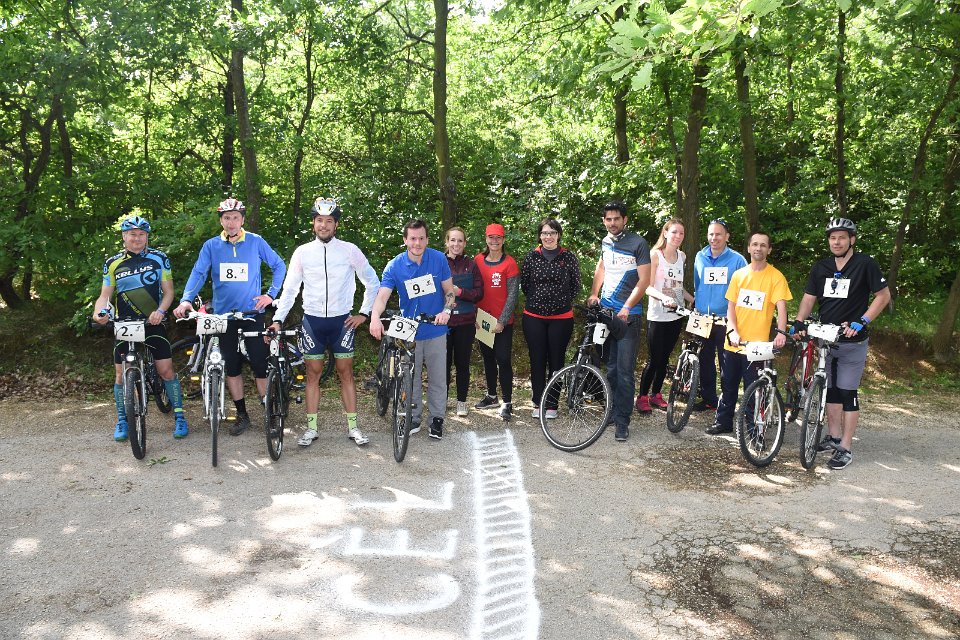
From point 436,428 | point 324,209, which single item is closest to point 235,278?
point 324,209

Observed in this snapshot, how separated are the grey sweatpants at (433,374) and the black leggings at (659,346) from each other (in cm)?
218

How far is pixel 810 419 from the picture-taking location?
5.94m

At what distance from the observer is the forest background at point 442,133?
26.9 ft

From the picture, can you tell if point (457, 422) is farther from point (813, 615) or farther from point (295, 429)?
point (813, 615)

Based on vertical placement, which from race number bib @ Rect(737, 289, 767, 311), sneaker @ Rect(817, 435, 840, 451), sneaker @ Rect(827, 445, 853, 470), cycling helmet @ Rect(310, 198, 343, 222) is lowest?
sneaker @ Rect(827, 445, 853, 470)

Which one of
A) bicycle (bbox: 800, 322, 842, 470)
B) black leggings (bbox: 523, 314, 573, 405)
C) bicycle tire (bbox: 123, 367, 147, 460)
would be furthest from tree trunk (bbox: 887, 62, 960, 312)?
bicycle tire (bbox: 123, 367, 147, 460)

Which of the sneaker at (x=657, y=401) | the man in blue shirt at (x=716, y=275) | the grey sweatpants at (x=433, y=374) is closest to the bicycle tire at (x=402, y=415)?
the grey sweatpants at (x=433, y=374)

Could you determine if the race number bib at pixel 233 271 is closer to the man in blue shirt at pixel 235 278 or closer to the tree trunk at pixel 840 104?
the man in blue shirt at pixel 235 278

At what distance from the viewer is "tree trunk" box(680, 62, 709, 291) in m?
10.5

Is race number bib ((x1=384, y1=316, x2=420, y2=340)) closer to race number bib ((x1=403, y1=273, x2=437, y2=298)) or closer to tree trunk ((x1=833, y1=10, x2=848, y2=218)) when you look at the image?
race number bib ((x1=403, y1=273, x2=437, y2=298))

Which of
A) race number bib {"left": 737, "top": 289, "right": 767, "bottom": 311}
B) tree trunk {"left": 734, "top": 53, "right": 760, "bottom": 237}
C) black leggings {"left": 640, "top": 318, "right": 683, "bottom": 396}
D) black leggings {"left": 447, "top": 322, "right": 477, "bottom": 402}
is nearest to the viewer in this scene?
race number bib {"left": 737, "top": 289, "right": 767, "bottom": 311}

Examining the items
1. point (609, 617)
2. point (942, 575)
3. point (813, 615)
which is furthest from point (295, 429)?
point (942, 575)

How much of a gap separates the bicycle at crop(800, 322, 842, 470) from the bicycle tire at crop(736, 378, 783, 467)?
0.68 ft

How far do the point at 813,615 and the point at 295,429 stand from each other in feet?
15.3
